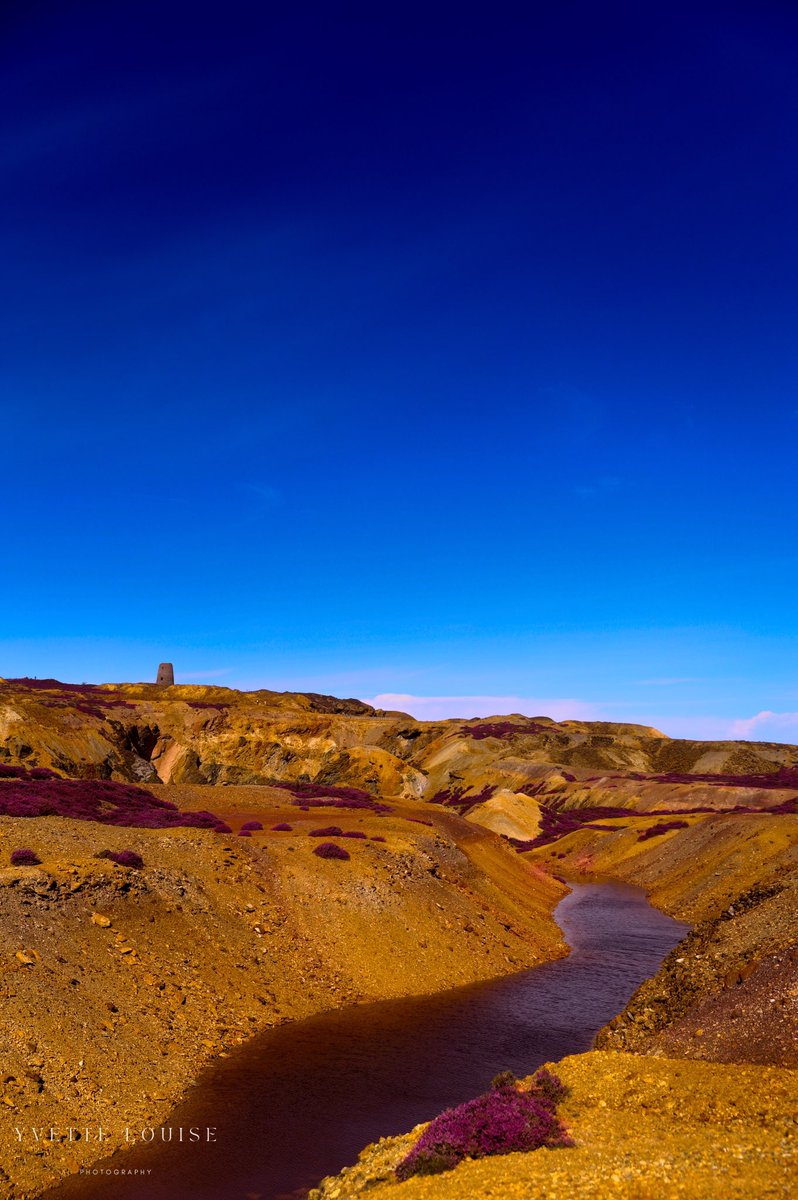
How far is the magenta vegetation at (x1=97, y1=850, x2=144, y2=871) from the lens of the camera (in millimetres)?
32812

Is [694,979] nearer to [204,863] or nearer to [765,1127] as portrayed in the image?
[765,1127]

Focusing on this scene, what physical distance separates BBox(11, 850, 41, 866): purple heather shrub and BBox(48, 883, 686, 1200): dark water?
12039mm

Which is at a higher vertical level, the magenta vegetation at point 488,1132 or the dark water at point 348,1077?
the magenta vegetation at point 488,1132

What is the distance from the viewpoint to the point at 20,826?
35.5m

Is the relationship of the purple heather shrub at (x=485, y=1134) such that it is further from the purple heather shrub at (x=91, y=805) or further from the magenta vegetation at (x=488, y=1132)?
the purple heather shrub at (x=91, y=805)

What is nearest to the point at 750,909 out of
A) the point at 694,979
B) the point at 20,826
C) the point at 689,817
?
the point at 694,979

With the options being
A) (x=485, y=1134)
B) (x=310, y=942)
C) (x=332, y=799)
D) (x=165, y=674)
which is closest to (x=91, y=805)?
(x=310, y=942)

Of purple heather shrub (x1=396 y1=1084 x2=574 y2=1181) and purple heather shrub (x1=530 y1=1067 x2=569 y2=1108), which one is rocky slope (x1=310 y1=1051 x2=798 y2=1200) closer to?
purple heather shrub (x1=530 y1=1067 x2=569 y2=1108)

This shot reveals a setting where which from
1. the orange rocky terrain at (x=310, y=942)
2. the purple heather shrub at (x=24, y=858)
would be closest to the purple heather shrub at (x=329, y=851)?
the orange rocky terrain at (x=310, y=942)

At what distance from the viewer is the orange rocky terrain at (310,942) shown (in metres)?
15.6

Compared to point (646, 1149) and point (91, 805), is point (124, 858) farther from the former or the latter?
point (646, 1149)

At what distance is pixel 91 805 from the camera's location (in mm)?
45969

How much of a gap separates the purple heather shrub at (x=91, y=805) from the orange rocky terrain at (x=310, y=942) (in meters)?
0.26

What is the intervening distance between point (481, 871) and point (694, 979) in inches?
1224
